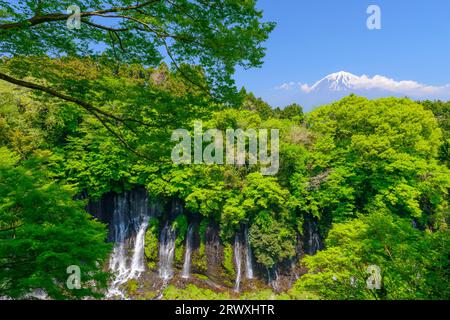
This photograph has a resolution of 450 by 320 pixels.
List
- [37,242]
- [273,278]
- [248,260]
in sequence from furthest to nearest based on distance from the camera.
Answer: [248,260] → [273,278] → [37,242]

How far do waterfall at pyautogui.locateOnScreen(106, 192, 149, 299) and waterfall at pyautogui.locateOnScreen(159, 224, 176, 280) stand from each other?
52.1 inches

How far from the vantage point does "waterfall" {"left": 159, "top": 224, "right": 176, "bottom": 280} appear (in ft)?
65.4

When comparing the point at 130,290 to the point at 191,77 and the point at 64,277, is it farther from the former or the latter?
the point at 191,77

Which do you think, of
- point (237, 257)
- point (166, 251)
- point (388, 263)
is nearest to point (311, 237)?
point (237, 257)

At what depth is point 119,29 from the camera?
6020 mm

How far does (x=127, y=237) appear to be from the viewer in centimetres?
2088

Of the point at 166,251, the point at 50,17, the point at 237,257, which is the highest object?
the point at 50,17

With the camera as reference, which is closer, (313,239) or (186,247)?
(186,247)

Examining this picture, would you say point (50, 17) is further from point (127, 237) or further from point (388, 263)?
point (127, 237)

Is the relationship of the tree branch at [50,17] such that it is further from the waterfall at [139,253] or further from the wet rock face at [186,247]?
the waterfall at [139,253]

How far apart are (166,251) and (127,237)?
3.04 meters

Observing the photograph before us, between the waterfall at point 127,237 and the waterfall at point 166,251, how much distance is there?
4.34ft

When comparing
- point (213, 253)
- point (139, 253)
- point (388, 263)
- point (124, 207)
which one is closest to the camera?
point (388, 263)

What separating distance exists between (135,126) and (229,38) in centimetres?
275
